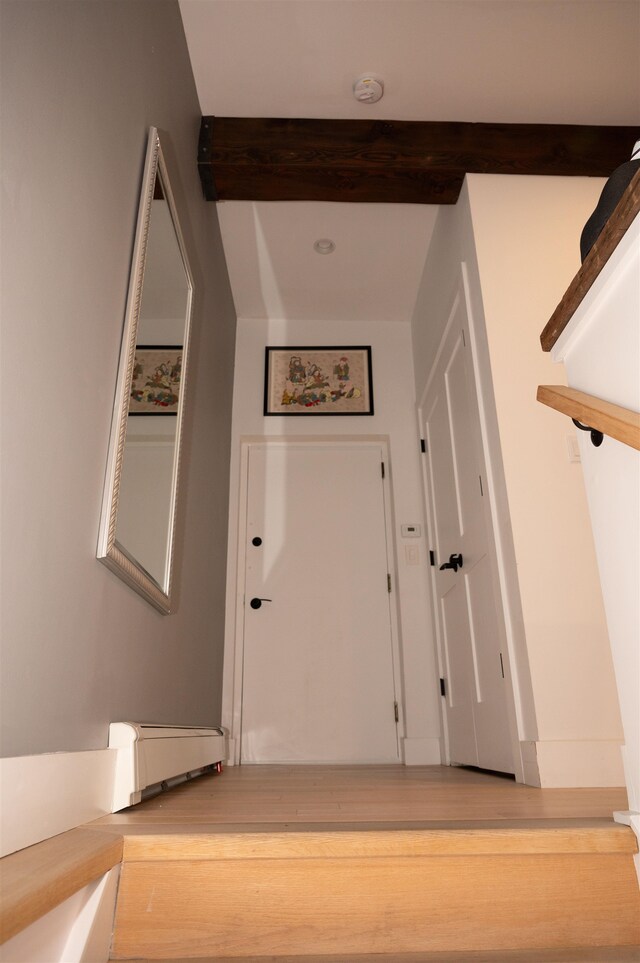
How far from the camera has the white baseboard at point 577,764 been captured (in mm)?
2145

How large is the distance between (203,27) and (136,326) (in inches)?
66.1

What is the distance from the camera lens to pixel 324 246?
12.9 feet

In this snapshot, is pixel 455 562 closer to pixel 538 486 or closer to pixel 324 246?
pixel 538 486

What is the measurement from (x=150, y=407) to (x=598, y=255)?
4.49 ft

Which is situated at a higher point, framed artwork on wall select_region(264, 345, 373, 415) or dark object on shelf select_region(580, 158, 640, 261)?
framed artwork on wall select_region(264, 345, 373, 415)

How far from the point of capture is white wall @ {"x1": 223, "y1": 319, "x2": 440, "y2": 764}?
367cm

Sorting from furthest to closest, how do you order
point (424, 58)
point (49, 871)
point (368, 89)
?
point (368, 89), point (424, 58), point (49, 871)

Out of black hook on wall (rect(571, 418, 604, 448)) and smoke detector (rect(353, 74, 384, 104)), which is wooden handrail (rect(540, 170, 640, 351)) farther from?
smoke detector (rect(353, 74, 384, 104))

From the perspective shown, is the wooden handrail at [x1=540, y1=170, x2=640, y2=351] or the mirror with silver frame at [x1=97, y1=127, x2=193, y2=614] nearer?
the wooden handrail at [x1=540, y1=170, x2=640, y2=351]

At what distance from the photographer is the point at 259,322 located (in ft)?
14.8

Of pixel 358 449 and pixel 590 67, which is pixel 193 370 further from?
pixel 590 67

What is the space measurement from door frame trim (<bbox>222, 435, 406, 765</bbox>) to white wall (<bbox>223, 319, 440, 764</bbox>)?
21 mm

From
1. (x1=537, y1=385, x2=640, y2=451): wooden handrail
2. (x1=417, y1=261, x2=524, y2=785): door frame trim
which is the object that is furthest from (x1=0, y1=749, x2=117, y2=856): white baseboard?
(x1=417, y1=261, x2=524, y2=785): door frame trim

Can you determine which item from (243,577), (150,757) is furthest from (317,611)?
(150,757)
